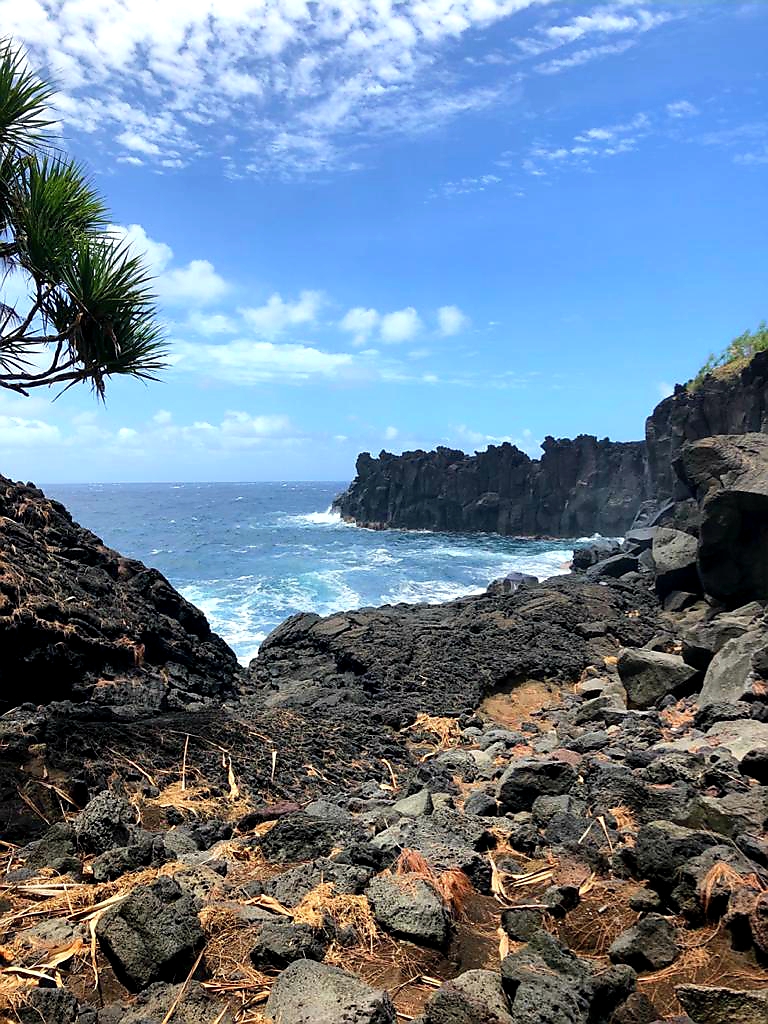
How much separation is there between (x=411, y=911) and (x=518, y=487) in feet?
268

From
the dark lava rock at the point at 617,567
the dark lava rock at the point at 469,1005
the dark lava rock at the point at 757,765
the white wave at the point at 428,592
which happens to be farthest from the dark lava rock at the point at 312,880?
the white wave at the point at 428,592

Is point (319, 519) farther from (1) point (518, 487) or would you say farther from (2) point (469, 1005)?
(2) point (469, 1005)

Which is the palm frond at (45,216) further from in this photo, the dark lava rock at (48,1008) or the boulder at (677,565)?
the boulder at (677,565)

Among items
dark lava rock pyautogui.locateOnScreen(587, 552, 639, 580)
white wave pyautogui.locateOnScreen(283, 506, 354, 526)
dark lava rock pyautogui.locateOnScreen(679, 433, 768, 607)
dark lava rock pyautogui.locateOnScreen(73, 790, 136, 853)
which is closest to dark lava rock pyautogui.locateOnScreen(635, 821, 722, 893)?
dark lava rock pyautogui.locateOnScreen(73, 790, 136, 853)

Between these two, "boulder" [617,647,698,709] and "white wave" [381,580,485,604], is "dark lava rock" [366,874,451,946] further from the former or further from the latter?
"white wave" [381,580,485,604]

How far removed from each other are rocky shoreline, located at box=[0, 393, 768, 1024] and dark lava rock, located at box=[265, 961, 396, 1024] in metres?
0.01

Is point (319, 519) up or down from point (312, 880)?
down

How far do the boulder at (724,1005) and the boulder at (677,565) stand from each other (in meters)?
17.6

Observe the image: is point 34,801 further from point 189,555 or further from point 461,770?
point 189,555

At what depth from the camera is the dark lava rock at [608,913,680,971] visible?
3137 mm

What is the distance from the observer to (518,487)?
8331cm

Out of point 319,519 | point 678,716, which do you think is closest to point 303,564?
point 678,716

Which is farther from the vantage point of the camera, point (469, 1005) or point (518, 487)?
point (518, 487)

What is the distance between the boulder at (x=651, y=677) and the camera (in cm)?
1023
